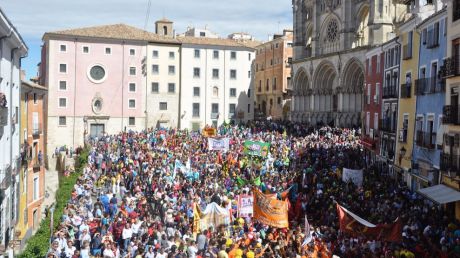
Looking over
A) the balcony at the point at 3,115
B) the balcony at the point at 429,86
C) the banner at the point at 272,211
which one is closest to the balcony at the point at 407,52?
the balcony at the point at 429,86

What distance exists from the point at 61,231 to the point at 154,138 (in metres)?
24.8

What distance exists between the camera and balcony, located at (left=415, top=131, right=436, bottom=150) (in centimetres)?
2642

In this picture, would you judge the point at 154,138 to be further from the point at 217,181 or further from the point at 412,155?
the point at 412,155

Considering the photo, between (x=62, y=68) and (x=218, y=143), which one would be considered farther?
(x=62, y=68)

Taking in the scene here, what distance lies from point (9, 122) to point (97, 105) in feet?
118

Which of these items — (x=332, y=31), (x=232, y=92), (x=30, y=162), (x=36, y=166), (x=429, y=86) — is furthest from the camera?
(x=232, y=92)

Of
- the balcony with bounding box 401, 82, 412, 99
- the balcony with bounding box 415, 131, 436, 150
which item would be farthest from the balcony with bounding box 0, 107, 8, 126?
the balcony with bounding box 401, 82, 412, 99

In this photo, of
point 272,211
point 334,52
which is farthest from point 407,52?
point 334,52

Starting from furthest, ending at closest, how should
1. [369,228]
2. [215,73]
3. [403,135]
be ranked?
[215,73] < [403,135] < [369,228]

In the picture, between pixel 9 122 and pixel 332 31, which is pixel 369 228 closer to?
pixel 9 122

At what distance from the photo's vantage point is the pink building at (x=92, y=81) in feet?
187

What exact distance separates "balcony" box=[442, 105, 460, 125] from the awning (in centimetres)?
296

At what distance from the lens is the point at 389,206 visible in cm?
2250

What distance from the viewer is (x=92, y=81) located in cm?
5844
